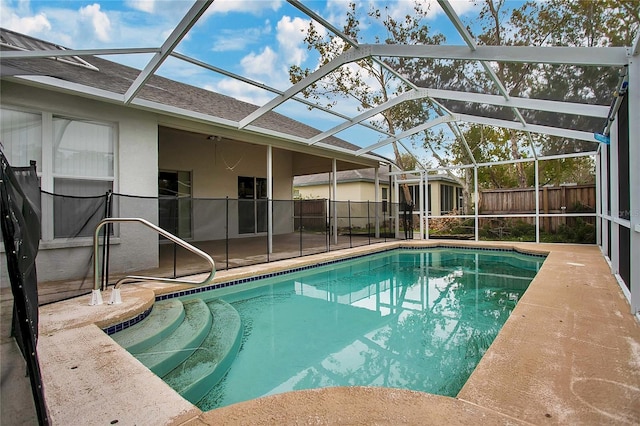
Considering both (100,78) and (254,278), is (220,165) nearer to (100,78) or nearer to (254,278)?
(100,78)

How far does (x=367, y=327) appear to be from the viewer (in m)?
4.15

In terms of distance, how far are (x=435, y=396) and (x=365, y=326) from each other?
7.65 ft

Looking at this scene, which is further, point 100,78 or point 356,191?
point 356,191

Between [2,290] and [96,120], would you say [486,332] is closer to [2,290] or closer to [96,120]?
[2,290]

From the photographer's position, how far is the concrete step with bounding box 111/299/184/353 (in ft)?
10.3

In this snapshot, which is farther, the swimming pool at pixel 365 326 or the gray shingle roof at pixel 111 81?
the gray shingle roof at pixel 111 81

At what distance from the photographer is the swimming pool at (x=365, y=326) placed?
2855 mm

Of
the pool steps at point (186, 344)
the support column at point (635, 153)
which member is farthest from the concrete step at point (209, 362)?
the support column at point (635, 153)

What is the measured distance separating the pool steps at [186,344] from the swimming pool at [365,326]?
101 mm

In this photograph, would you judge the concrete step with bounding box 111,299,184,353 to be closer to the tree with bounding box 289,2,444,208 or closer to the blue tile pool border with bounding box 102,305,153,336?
the blue tile pool border with bounding box 102,305,153,336

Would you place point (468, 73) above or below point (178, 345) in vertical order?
above

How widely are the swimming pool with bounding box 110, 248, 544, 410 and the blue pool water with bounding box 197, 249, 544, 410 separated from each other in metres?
0.01

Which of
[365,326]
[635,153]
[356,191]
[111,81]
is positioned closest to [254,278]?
[365,326]

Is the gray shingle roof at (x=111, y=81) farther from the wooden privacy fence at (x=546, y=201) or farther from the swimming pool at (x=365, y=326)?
the wooden privacy fence at (x=546, y=201)
